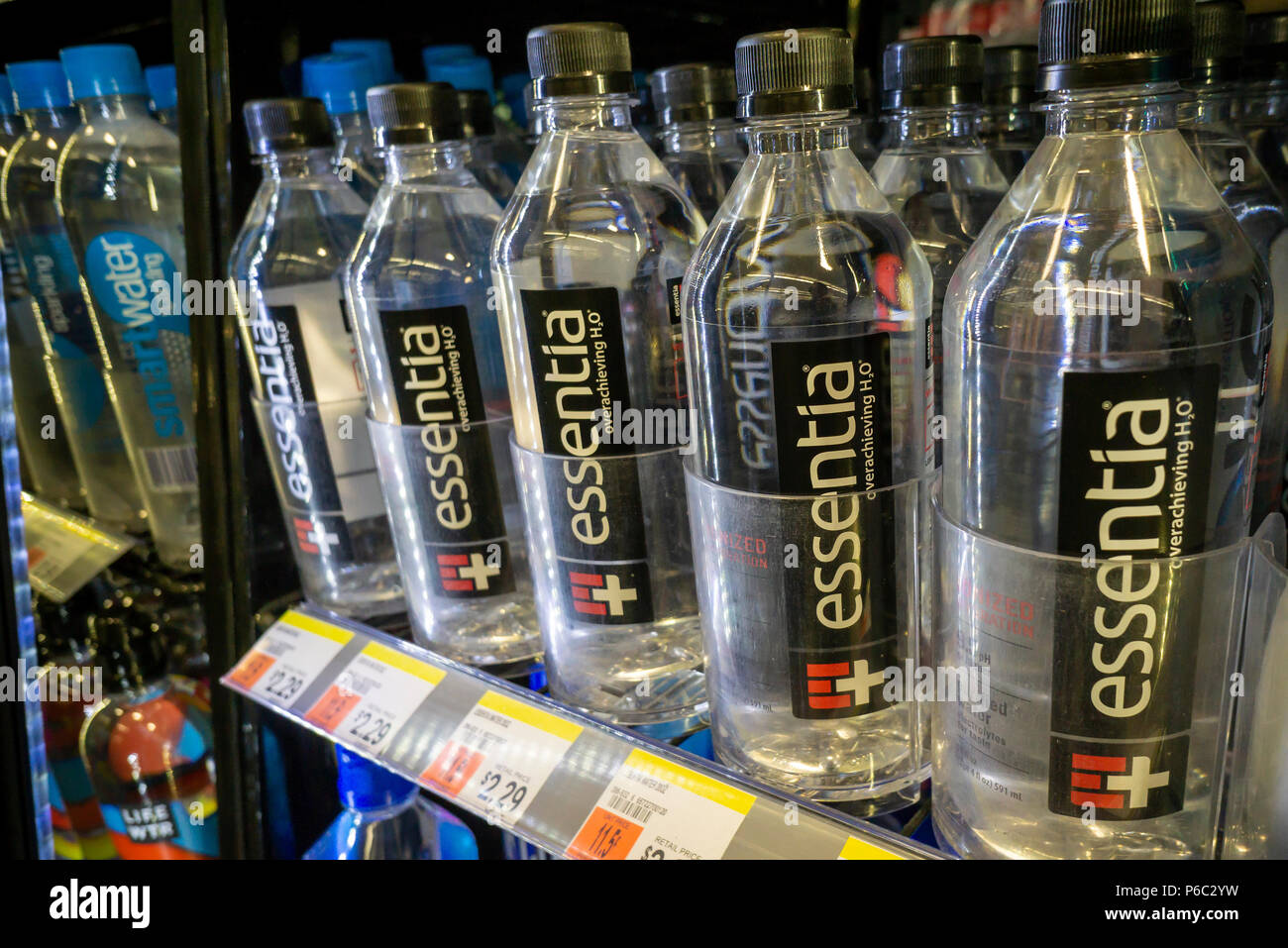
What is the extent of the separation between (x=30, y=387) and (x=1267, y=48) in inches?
61.3

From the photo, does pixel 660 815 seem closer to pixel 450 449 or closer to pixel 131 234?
pixel 450 449

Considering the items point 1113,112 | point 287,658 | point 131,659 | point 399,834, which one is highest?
point 1113,112

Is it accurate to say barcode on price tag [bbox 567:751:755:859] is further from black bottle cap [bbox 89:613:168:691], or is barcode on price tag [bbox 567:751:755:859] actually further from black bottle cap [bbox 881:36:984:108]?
black bottle cap [bbox 89:613:168:691]

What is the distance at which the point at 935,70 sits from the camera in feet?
2.10

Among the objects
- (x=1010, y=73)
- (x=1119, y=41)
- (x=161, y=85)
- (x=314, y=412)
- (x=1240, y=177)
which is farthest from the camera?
(x=161, y=85)

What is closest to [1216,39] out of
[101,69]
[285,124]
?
[285,124]

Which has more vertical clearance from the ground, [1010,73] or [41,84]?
[41,84]

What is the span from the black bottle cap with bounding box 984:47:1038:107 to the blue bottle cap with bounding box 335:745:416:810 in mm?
860

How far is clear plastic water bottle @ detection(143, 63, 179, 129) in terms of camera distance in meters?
1.23

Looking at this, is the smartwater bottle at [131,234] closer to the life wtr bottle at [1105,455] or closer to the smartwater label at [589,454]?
the smartwater label at [589,454]

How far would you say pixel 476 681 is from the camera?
79cm

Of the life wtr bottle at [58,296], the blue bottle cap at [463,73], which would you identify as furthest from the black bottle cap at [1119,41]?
the life wtr bottle at [58,296]

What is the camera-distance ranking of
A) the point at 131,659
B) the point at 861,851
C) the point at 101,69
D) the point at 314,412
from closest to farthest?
the point at 861,851 < the point at 314,412 < the point at 101,69 < the point at 131,659

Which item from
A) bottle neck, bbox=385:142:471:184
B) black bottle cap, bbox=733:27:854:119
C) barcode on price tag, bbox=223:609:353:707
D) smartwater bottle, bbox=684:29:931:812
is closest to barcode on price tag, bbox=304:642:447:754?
barcode on price tag, bbox=223:609:353:707
